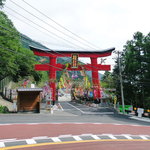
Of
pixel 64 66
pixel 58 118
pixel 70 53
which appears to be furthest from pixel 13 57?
pixel 58 118

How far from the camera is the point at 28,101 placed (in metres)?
21.1

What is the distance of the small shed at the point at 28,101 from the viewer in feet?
67.6

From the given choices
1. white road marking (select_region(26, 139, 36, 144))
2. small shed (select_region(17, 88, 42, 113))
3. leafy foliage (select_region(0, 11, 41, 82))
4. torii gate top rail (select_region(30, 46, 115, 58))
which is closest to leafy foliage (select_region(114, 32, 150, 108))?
torii gate top rail (select_region(30, 46, 115, 58))

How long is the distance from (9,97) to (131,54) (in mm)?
24491

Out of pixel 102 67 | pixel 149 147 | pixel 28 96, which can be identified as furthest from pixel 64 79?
pixel 149 147

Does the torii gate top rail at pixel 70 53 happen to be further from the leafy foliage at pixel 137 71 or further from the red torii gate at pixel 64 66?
the leafy foliage at pixel 137 71

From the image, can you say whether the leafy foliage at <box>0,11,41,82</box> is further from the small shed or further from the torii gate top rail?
the small shed

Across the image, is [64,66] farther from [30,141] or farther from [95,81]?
[30,141]

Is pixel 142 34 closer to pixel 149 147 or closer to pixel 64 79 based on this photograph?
pixel 64 79

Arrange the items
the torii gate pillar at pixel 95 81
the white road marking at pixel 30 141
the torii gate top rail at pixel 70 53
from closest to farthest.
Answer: the white road marking at pixel 30 141 < the torii gate top rail at pixel 70 53 < the torii gate pillar at pixel 95 81

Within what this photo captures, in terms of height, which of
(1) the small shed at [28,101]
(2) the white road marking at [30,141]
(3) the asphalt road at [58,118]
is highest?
(1) the small shed at [28,101]

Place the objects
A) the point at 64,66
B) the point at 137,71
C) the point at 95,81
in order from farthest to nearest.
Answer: the point at 95,81, the point at 64,66, the point at 137,71

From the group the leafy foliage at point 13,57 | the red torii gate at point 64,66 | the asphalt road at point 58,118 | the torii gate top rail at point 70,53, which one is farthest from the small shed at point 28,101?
the torii gate top rail at point 70,53

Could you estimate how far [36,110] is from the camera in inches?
834
